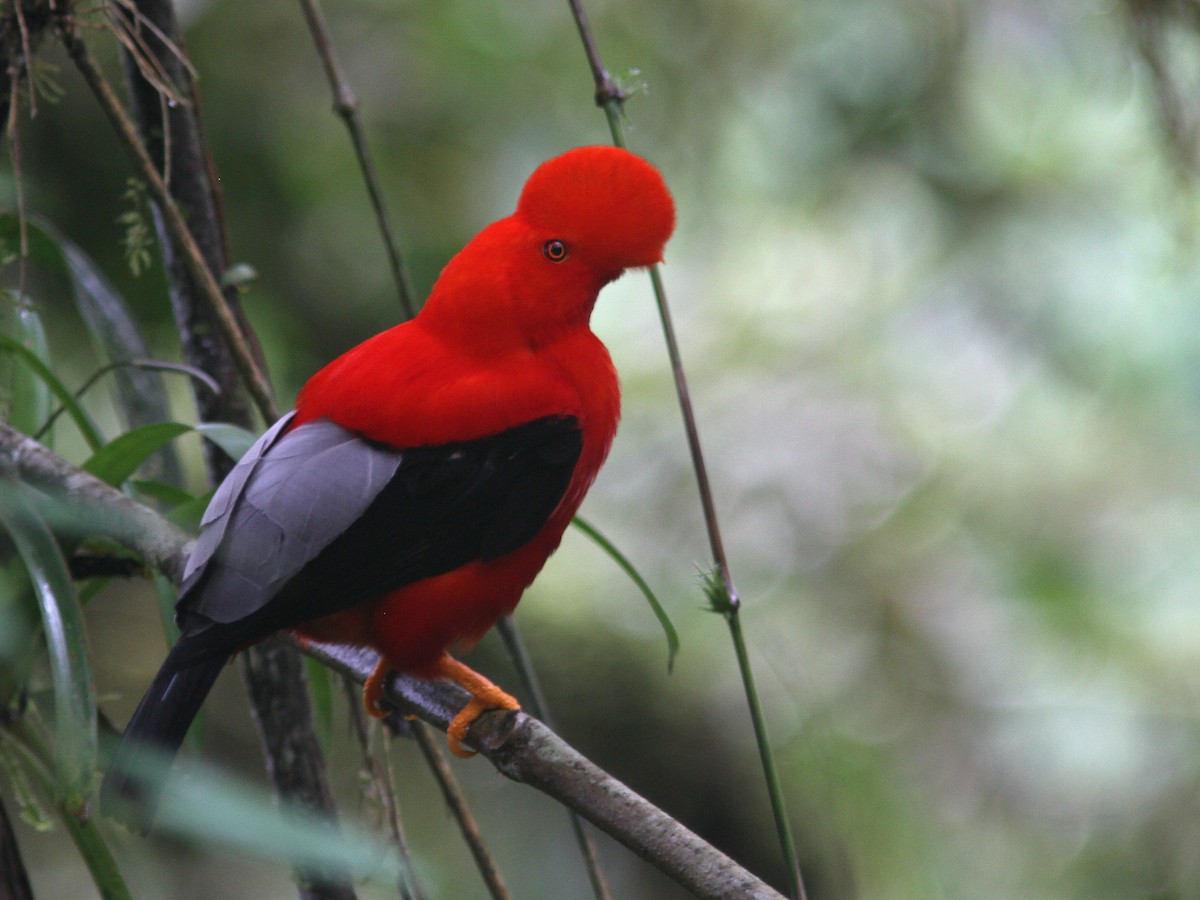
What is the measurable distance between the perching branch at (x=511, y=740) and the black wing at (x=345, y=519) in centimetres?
16

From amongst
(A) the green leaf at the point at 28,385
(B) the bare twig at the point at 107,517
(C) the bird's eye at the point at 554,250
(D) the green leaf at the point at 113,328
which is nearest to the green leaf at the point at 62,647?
(B) the bare twig at the point at 107,517

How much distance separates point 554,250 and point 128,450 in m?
0.64

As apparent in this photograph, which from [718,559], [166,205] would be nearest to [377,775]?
[718,559]

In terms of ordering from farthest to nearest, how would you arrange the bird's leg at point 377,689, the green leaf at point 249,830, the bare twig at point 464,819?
the bird's leg at point 377,689 < the bare twig at point 464,819 < the green leaf at point 249,830

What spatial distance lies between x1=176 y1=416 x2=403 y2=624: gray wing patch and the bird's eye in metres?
0.32

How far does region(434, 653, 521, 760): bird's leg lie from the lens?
57.0 inches

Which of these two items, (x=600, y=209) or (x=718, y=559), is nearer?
(x=718, y=559)

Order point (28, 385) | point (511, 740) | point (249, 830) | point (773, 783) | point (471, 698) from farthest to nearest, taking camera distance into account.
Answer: point (28, 385) → point (471, 698) → point (511, 740) → point (773, 783) → point (249, 830)

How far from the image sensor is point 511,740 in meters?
1.28

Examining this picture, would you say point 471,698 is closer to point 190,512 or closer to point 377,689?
point 377,689

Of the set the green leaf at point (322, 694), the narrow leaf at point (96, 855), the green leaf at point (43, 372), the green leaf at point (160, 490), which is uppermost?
the green leaf at point (43, 372)

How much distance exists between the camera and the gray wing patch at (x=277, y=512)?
4.17 ft

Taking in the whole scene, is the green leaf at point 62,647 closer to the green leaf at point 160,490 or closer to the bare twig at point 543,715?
the green leaf at point 160,490

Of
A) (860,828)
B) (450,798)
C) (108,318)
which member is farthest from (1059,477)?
(108,318)
